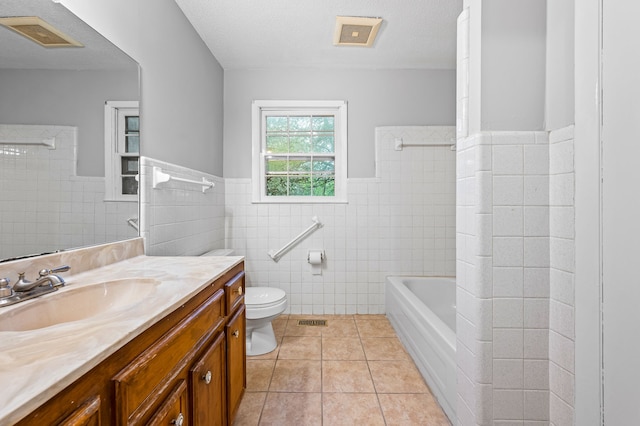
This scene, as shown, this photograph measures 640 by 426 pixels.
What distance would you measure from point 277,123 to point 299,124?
220mm

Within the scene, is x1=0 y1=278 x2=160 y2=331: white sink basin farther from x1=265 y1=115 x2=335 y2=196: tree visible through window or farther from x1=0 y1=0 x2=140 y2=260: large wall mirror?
x1=265 y1=115 x2=335 y2=196: tree visible through window

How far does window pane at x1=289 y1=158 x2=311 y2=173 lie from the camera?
2861 mm

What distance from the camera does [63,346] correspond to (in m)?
0.53

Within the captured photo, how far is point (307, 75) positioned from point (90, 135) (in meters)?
2.06

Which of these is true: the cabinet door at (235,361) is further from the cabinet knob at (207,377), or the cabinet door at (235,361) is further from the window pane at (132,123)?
the window pane at (132,123)

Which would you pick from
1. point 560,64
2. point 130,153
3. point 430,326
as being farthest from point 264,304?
point 560,64

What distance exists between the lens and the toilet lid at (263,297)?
1983 mm

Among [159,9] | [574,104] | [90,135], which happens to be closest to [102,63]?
[90,135]

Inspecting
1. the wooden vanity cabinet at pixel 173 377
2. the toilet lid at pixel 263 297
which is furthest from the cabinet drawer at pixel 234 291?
the toilet lid at pixel 263 297

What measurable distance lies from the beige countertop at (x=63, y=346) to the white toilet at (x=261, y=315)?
1.05m

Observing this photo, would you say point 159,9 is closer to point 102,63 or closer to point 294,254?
point 102,63

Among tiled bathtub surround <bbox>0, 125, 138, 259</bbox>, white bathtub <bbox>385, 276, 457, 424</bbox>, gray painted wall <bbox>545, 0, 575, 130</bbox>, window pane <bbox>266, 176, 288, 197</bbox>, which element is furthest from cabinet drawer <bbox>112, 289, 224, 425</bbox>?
window pane <bbox>266, 176, 288, 197</bbox>

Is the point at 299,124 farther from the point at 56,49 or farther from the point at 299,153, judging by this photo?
the point at 56,49

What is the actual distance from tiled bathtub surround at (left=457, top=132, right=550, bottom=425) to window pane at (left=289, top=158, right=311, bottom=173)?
1895 mm
